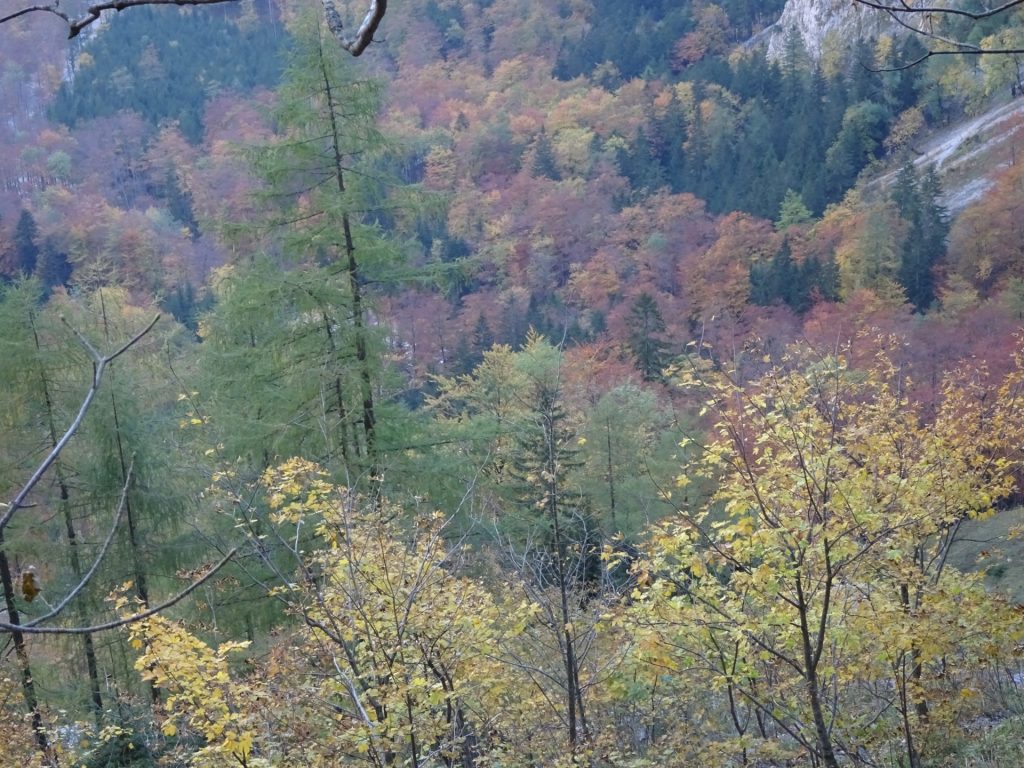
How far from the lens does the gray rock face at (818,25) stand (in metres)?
62.5

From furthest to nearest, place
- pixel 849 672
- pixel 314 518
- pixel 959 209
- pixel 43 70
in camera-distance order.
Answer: pixel 43 70 → pixel 959 209 → pixel 314 518 → pixel 849 672

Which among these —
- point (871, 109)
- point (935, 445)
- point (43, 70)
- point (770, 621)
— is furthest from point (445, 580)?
point (43, 70)

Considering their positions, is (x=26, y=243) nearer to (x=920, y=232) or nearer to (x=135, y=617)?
(x=920, y=232)

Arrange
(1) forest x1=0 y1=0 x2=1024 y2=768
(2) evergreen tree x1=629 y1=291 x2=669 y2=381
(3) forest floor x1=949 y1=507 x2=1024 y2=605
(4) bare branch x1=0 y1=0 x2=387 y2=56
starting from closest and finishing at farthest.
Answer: (4) bare branch x1=0 y1=0 x2=387 y2=56, (1) forest x1=0 y1=0 x2=1024 y2=768, (3) forest floor x1=949 y1=507 x2=1024 y2=605, (2) evergreen tree x1=629 y1=291 x2=669 y2=381

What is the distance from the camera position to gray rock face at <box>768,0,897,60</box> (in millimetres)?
62469

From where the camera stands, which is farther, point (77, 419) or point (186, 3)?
point (186, 3)

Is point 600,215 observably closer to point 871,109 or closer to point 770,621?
point 871,109

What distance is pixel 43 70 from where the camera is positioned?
87.4m

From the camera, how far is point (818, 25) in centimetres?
6756

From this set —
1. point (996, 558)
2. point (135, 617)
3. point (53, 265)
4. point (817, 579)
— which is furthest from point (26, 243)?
point (135, 617)

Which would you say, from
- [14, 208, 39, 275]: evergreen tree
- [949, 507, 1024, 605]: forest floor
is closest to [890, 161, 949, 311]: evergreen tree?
[949, 507, 1024, 605]: forest floor

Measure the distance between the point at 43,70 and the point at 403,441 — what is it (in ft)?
312

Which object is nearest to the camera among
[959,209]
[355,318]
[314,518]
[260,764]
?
[260,764]

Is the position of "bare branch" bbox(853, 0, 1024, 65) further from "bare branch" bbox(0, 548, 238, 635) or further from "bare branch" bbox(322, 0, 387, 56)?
"bare branch" bbox(0, 548, 238, 635)
